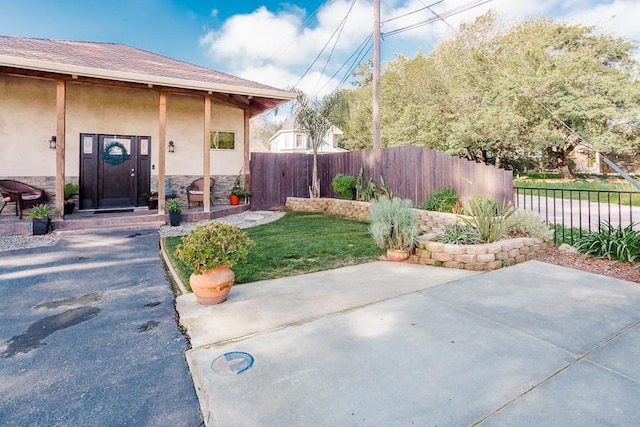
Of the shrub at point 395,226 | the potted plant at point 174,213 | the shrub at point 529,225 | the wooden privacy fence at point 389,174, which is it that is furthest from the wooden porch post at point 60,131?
the shrub at point 529,225

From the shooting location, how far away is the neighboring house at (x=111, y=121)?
7.00m

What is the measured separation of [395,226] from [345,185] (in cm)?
480

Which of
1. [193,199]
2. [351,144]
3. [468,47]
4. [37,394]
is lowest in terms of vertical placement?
[37,394]

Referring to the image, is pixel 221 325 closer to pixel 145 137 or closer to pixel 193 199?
pixel 193 199

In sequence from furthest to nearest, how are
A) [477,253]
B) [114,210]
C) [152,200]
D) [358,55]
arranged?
[358,55] → [152,200] → [114,210] → [477,253]

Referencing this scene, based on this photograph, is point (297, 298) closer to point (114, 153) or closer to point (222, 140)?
point (114, 153)

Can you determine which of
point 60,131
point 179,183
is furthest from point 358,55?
point 60,131

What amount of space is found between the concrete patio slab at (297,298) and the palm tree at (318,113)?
261 inches

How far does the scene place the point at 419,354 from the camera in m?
2.37

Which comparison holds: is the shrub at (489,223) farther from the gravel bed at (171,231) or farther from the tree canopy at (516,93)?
the tree canopy at (516,93)

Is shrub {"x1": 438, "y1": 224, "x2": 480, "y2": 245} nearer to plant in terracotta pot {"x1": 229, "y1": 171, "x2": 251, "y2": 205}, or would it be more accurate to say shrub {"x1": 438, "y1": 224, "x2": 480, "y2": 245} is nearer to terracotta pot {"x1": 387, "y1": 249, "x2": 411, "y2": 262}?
terracotta pot {"x1": 387, "y1": 249, "x2": 411, "y2": 262}

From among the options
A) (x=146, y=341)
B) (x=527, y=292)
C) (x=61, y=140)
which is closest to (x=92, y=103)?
(x=61, y=140)

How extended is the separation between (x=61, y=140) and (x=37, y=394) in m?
6.51

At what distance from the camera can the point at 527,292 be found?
140 inches
